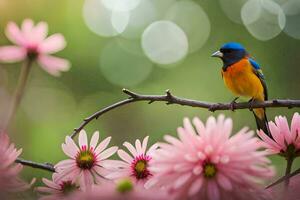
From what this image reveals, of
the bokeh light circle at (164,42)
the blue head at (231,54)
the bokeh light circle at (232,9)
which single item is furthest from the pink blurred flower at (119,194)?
the bokeh light circle at (164,42)

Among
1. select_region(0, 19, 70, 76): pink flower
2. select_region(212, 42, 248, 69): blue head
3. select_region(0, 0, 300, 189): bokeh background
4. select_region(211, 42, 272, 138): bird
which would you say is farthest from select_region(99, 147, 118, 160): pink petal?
select_region(0, 0, 300, 189): bokeh background

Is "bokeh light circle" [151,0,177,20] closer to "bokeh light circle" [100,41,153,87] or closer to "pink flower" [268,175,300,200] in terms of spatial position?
"bokeh light circle" [100,41,153,87]

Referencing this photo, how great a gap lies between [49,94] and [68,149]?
6.38 m

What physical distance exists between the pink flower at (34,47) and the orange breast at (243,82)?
1996 millimetres

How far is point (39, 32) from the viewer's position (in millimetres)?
621

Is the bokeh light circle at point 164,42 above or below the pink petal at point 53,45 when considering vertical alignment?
above

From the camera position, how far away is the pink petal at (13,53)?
21.1 inches

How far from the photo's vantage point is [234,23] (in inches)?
290

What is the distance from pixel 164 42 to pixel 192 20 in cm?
72

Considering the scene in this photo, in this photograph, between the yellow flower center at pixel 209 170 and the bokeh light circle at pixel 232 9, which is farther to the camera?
the bokeh light circle at pixel 232 9

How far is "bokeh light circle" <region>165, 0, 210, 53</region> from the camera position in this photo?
768 centimetres

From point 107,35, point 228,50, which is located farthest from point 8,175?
point 107,35

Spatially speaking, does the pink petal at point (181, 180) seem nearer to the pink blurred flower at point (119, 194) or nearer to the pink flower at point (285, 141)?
the pink blurred flower at point (119, 194)

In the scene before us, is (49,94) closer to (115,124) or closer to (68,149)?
(115,124)
